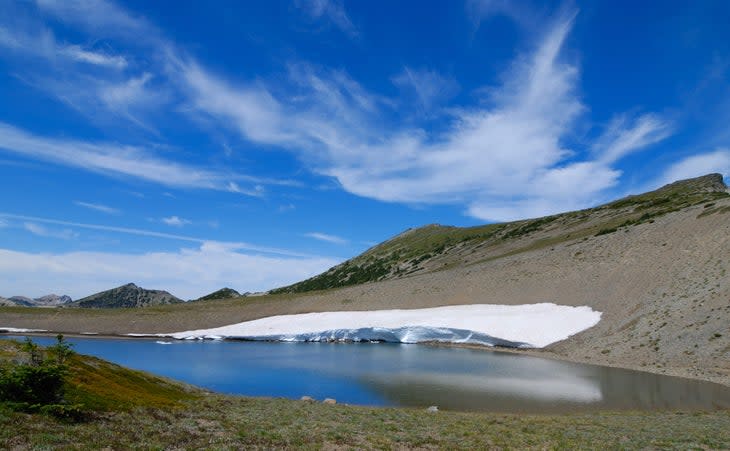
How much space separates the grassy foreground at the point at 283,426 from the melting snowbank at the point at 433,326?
35988mm

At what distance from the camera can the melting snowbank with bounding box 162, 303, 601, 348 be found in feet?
193

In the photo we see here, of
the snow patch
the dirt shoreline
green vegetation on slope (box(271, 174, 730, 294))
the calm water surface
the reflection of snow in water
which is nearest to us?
the calm water surface

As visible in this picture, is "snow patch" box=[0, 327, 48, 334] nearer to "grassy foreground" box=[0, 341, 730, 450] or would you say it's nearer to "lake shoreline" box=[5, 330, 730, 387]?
"lake shoreline" box=[5, 330, 730, 387]

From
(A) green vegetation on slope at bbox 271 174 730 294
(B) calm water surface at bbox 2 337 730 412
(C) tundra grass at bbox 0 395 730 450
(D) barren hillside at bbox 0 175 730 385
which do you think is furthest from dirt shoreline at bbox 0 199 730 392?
(C) tundra grass at bbox 0 395 730 450

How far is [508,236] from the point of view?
129m

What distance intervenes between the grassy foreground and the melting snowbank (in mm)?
35988

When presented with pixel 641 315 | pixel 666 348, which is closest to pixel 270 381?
pixel 666 348

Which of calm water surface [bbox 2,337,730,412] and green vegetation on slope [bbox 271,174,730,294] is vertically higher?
green vegetation on slope [bbox 271,174,730,294]

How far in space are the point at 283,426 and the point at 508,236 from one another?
393ft

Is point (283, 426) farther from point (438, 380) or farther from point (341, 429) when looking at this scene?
point (438, 380)

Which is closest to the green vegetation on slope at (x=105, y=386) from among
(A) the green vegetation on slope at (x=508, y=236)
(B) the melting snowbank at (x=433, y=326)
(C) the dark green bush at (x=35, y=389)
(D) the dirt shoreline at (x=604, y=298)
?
(C) the dark green bush at (x=35, y=389)

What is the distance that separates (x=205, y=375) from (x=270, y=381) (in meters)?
6.54

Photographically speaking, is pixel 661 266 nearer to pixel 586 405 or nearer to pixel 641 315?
pixel 641 315

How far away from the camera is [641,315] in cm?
5016
